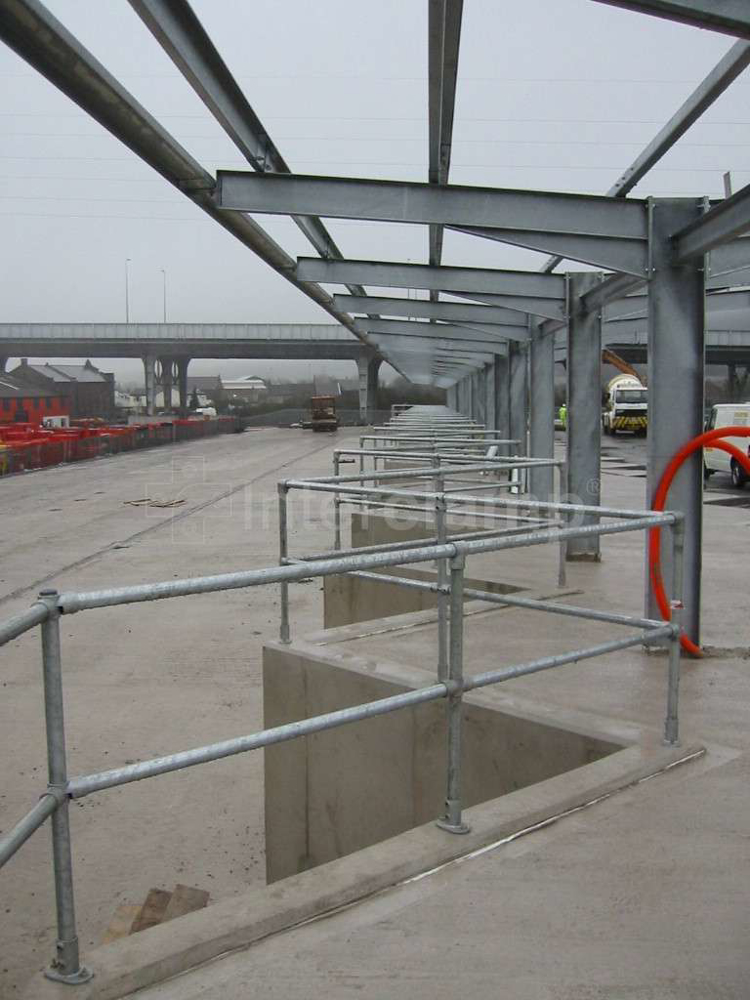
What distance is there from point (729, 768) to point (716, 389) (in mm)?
96228

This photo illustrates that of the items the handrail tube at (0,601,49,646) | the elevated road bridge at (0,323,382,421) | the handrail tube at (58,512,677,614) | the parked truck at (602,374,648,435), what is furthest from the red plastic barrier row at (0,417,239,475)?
the handrail tube at (0,601,49,646)

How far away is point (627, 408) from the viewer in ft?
171

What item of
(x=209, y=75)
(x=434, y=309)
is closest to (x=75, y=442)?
(x=434, y=309)

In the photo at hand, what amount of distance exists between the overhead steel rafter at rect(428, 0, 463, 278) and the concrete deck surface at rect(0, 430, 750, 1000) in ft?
10.9

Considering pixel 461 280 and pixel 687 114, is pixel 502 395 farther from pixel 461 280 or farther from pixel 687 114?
pixel 687 114

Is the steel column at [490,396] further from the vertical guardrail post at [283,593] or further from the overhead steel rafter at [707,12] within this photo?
the overhead steel rafter at [707,12]

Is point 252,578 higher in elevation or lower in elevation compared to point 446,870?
higher

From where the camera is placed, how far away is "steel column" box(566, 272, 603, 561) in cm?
1013

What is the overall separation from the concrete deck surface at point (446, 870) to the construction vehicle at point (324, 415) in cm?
5176

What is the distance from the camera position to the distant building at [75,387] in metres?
99.1

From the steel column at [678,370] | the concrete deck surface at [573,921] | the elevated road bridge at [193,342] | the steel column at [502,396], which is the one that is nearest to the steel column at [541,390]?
the steel column at [502,396]

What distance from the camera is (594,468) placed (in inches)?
402

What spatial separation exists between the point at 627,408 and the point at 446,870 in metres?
50.6

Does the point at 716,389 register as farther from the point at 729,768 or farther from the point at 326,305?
the point at 729,768
